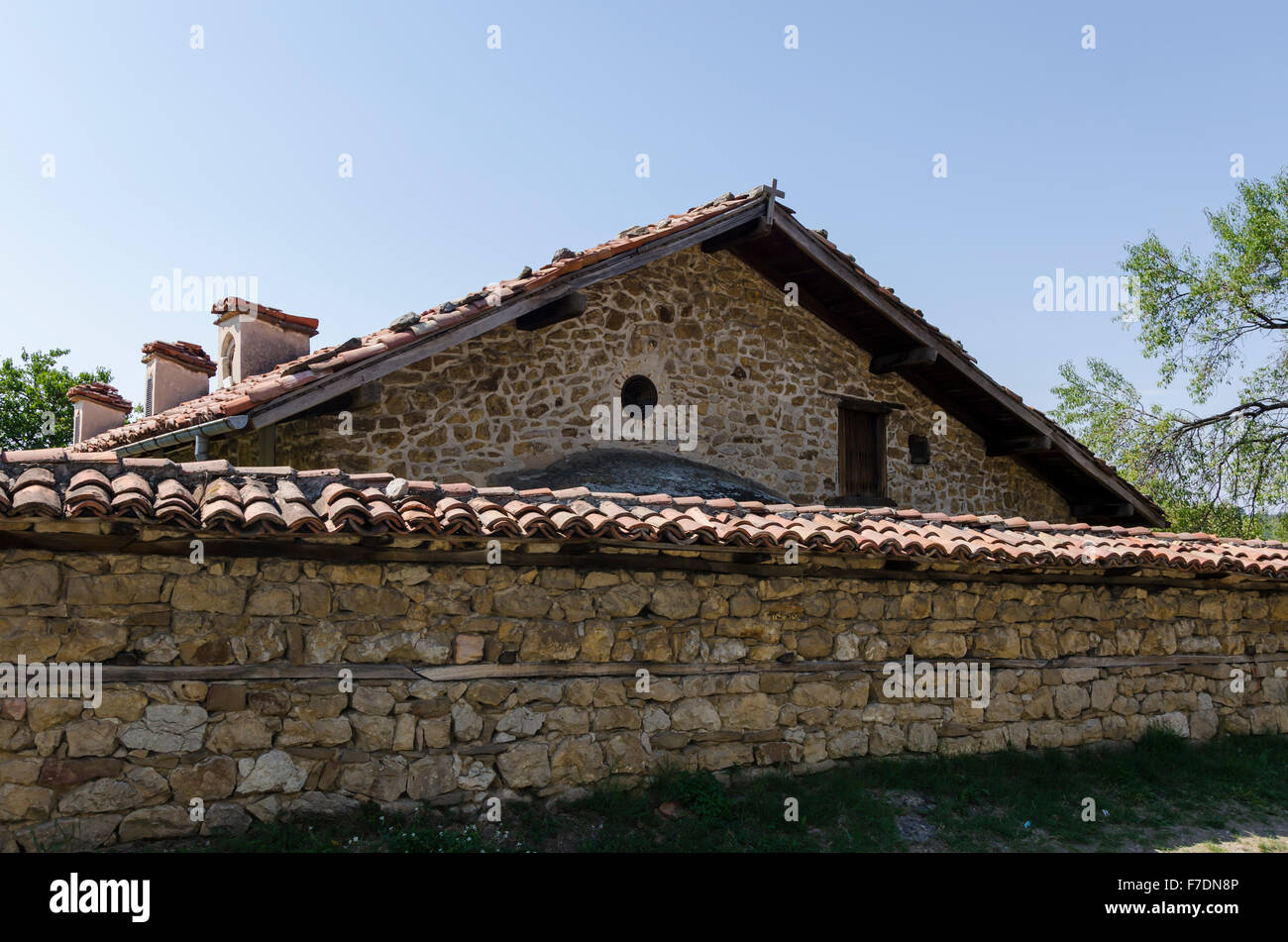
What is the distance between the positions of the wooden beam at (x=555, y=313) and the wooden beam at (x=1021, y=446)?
6064 mm

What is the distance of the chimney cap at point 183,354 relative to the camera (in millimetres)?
14836

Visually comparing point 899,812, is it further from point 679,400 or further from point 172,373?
point 172,373

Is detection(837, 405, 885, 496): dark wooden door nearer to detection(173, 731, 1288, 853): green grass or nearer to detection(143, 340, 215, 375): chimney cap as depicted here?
detection(173, 731, 1288, 853): green grass

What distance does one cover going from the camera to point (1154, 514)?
13453mm

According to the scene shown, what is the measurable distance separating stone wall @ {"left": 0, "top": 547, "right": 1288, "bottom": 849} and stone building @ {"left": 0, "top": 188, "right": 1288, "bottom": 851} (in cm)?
2

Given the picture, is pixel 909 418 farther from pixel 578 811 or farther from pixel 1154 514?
pixel 578 811

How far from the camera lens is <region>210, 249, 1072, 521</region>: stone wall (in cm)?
909

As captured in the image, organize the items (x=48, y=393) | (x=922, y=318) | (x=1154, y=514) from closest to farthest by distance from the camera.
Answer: (x=922, y=318), (x=1154, y=514), (x=48, y=393)

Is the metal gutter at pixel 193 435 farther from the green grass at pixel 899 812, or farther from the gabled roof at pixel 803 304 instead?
the green grass at pixel 899 812

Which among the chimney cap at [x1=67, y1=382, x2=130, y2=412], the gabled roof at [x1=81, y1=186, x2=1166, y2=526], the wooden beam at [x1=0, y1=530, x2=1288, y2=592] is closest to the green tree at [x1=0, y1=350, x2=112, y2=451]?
the chimney cap at [x1=67, y1=382, x2=130, y2=412]

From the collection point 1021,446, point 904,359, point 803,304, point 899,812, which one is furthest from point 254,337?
point 1021,446

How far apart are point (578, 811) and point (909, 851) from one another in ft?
7.05

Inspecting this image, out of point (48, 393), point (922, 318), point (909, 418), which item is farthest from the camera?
point (48, 393)
